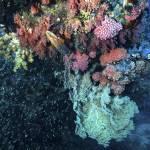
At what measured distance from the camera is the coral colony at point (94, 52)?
17.2 feet

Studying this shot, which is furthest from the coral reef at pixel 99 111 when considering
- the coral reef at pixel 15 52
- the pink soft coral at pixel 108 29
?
the coral reef at pixel 15 52

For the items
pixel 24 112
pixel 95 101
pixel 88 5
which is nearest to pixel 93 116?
pixel 95 101

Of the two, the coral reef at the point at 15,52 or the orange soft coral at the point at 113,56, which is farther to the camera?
the coral reef at the point at 15,52

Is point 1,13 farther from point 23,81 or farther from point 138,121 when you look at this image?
point 138,121

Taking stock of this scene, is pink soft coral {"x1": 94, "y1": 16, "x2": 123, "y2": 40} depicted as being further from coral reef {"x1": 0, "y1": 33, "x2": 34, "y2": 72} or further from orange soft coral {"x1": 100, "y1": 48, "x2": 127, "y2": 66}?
coral reef {"x1": 0, "y1": 33, "x2": 34, "y2": 72}

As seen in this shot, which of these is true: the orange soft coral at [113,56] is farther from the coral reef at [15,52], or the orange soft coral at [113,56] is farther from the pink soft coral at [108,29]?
the coral reef at [15,52]

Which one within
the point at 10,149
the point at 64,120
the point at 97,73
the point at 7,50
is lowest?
the point at 10,149

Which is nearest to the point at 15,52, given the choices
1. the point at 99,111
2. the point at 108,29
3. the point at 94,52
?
the point at 94,52

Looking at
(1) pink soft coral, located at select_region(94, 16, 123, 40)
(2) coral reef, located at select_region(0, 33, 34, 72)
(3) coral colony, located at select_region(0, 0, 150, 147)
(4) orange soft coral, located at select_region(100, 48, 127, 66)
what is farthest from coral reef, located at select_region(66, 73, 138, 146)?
(2) coral reef, located at select_region(0, 33, 34, 72)

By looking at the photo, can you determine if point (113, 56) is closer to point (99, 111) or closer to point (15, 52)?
point (99, 111)

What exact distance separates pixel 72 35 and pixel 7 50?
3.97 feet

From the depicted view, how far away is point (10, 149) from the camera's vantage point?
15.7ft

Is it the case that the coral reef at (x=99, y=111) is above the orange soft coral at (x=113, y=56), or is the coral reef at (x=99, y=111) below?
below

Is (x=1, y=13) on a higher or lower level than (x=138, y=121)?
higher
